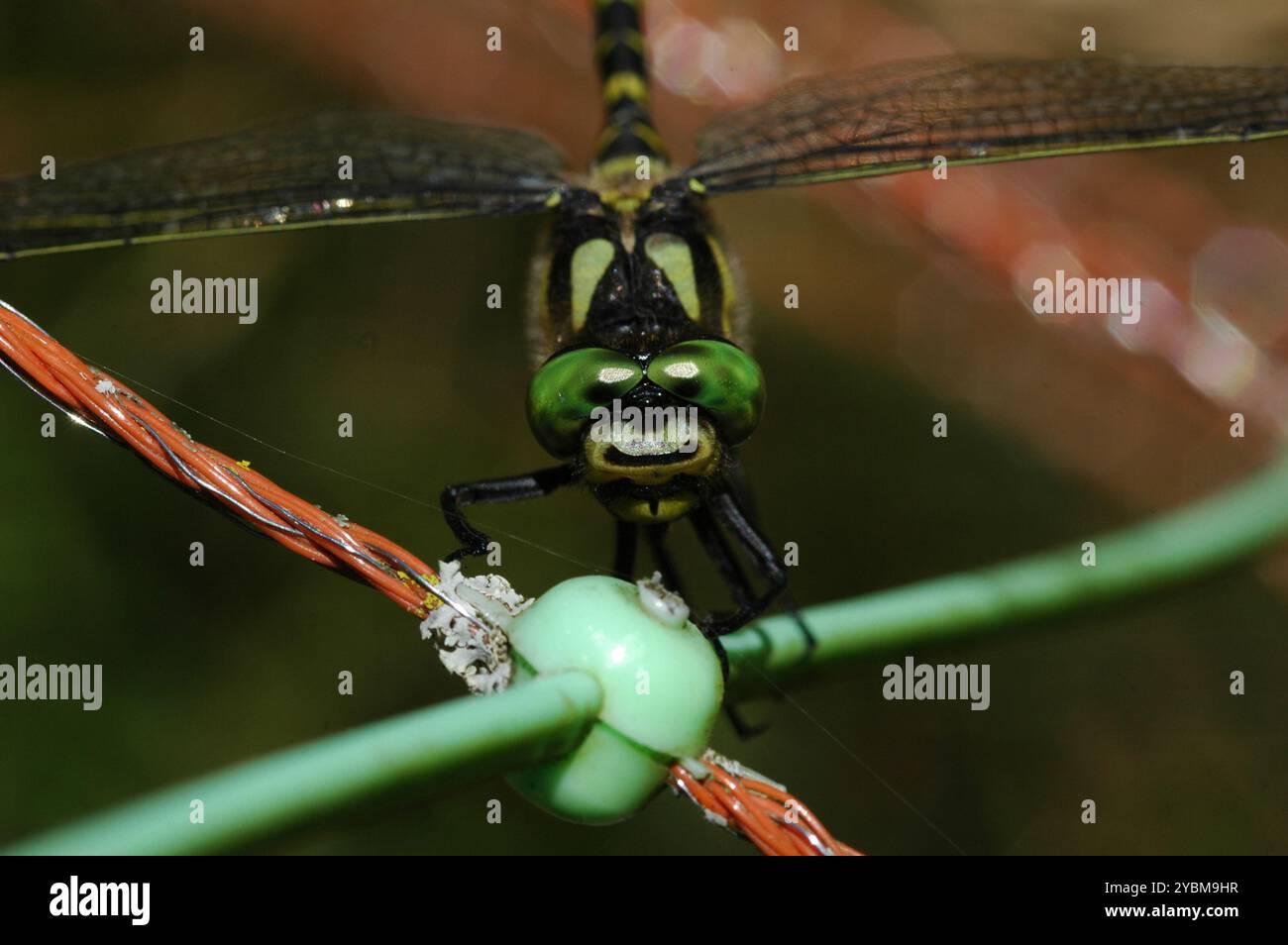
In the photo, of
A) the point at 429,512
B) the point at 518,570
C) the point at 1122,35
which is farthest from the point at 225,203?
the point at 1122,35

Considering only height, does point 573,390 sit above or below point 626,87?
below

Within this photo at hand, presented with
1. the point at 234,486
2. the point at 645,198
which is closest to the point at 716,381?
the point at 645,198

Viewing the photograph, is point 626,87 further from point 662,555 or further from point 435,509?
point 435,509

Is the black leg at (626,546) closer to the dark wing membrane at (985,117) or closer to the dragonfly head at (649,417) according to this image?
the dragonfly head at (649,417)

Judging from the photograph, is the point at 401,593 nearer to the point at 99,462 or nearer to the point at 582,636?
the point at 582,636

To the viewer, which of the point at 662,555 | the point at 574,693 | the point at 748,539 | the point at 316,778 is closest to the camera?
the point at 316,778

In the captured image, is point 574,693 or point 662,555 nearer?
point 574,693

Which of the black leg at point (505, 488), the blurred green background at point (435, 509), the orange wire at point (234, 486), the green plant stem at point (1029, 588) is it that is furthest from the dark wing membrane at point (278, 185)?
the green plant stem at point (1029, 588)
